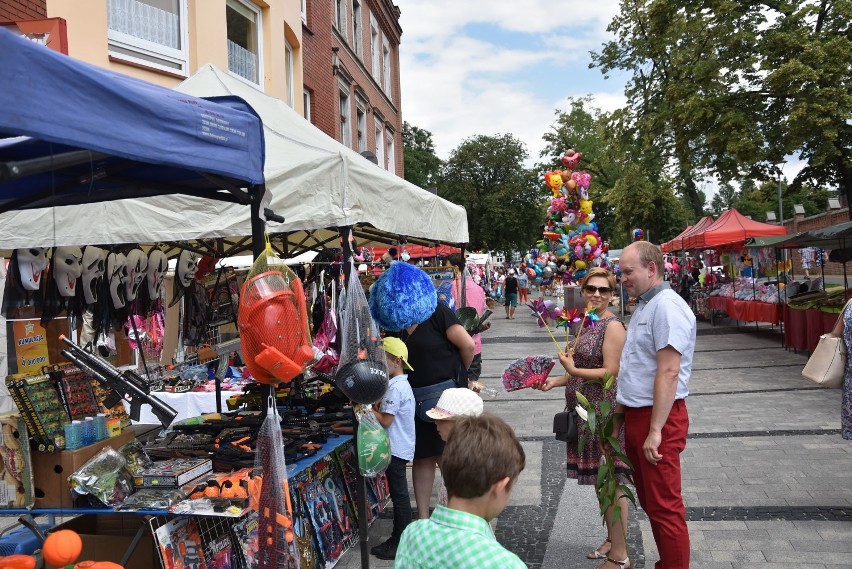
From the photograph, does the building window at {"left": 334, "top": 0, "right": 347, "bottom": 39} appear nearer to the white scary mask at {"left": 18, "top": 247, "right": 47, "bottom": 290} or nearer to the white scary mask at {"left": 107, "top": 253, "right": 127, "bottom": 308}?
the white scary mask at {"left": 107, "top": 253, "right": 127, "bottom": 308}

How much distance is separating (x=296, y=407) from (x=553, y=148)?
39636 mm

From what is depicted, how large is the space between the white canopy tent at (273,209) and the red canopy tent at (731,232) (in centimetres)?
1480

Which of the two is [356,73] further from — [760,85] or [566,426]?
[566,426]

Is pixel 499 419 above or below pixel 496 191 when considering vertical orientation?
below

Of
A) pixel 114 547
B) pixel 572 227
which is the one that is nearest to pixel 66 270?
pixel 114 547

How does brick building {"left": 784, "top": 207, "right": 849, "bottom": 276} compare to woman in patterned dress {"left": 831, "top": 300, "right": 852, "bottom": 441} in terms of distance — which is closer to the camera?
woman in patterned dress {"left": 831, "top": 300, "right": 852, "bottom": 441}

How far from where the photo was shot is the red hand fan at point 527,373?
4.56m

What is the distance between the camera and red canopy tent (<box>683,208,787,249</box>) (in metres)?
17.9

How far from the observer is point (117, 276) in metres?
4.83

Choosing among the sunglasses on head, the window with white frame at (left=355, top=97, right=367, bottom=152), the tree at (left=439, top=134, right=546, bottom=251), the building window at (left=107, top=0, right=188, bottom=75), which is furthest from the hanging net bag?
the tree at (left=439, top=134, right=546, bottom=251)

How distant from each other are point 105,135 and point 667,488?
3.01 m

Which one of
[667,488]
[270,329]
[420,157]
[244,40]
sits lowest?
[667,488]

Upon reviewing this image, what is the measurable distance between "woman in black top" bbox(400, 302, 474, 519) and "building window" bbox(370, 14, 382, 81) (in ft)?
64.0

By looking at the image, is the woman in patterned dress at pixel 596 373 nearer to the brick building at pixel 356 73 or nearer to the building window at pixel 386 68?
the brick building at pixel 356 73
